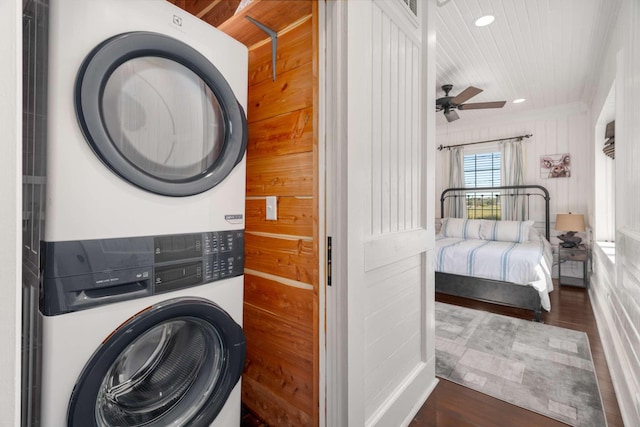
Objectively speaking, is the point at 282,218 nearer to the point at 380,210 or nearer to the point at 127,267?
the point at 380,210

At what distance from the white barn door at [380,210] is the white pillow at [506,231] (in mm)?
2978

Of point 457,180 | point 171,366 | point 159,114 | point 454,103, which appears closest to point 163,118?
point 159,114

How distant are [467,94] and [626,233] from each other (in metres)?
1.97

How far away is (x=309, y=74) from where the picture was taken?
1292 millimetres

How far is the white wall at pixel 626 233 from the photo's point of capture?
164 cm

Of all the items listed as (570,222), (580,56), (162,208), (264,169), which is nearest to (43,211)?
(162,208)

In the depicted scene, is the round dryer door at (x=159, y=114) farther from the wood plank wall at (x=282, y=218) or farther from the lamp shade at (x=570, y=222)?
the lamp shade at (x=570, y=222)

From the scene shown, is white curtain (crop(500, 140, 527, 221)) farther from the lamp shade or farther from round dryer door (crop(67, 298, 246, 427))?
round dryer door (crop(67, 298, 246, 427))

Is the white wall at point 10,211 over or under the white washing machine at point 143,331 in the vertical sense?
over

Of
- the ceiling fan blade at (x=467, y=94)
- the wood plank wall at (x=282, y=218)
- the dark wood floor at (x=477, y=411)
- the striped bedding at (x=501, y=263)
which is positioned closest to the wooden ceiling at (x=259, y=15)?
the wood plank wall at (x=282, y=218)

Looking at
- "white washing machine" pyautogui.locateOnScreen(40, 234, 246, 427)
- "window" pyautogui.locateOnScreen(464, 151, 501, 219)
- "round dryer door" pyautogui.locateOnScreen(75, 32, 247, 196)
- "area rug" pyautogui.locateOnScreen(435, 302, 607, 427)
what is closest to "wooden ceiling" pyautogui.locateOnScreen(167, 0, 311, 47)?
"round dryer door" pyautogui.locateOnScreen(75, 32, 247, 196)

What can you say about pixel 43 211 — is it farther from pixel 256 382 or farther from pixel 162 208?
pixel 256 382

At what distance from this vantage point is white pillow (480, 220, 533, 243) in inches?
162

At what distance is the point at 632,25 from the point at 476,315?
2.56 meters
